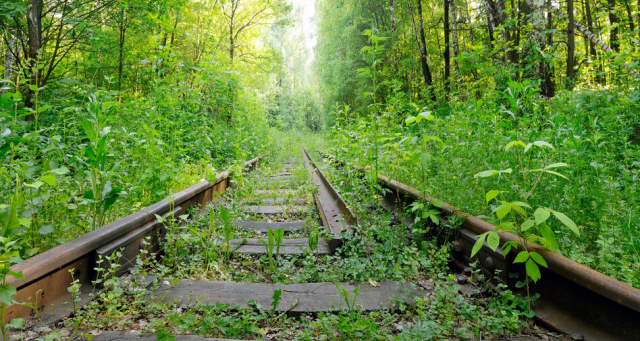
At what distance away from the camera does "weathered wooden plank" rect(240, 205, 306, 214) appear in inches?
169

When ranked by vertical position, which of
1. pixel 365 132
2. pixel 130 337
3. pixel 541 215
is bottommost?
pixel 130 337

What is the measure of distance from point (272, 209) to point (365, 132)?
7.05ft

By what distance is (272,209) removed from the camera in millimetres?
4430

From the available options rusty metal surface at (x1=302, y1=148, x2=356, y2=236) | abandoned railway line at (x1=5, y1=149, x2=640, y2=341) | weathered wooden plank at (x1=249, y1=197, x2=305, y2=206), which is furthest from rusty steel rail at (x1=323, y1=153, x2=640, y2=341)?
weathered wooden plank at (x1=249, y1=197, x2=305, y2=206)

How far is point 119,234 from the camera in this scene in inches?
88.0

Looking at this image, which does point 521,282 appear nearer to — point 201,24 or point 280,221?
point 280,221

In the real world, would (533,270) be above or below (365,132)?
below

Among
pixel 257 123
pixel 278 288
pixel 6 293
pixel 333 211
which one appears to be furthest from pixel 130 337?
pixel 257 123

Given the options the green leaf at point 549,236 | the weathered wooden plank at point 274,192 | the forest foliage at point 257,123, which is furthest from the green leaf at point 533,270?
the weathered wooden plank at point 274,192

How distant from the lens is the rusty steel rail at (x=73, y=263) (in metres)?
1.53

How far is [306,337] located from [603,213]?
6.88ft

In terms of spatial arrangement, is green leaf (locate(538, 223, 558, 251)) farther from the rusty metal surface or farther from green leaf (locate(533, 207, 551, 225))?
the rusty metal surface

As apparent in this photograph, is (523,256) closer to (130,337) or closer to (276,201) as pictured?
(130,337)

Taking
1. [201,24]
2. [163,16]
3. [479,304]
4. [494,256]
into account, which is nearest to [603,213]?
[494,256]
